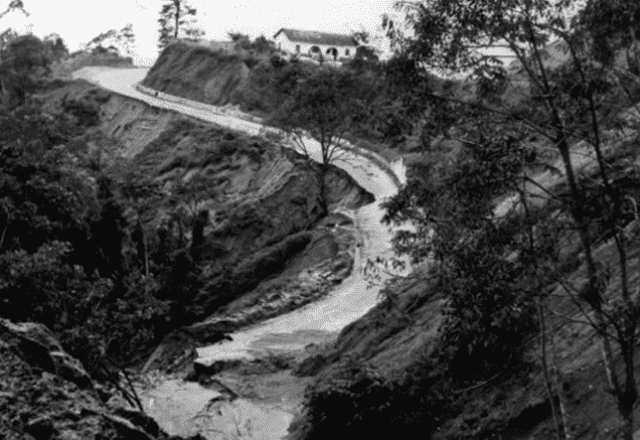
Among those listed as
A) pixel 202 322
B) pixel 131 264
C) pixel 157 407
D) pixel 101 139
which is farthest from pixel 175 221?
pixel 157 407

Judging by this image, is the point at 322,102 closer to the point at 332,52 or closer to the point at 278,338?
the point at 278,338

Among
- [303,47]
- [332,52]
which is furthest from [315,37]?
[332,52]

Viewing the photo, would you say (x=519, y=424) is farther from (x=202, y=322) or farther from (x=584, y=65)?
(x=202, y=322)

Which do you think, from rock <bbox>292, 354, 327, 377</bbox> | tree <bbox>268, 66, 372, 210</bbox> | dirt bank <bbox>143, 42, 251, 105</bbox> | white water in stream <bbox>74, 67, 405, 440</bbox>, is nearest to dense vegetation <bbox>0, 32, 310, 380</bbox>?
white water in stream <bbox>74, 67, 405, 440</bbox>

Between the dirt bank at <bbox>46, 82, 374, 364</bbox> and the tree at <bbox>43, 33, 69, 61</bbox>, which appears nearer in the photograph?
the dirt bank at <bbox>46, 82, 374, 364</bbox>

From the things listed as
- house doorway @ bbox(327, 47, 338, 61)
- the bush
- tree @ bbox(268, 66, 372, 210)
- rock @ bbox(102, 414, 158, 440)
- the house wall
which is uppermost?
the house wall

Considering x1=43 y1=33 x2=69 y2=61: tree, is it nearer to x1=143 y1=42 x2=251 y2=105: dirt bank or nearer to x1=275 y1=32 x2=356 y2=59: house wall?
x1=143 y1=42 x2=251 y2=105: dirt bank

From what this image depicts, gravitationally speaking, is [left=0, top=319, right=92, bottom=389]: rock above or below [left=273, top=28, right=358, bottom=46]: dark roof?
below

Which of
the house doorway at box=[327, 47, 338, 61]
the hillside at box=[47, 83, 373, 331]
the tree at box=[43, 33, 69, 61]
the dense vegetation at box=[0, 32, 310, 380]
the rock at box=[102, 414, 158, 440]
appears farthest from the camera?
the tree at box=[43, 33, 69, 61]

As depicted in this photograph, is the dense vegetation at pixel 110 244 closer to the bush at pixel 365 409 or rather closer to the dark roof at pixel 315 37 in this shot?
the bush at pixel 365 409
